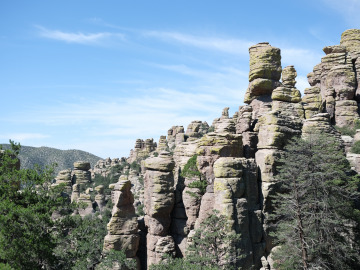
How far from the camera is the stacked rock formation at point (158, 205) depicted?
88.8 feet

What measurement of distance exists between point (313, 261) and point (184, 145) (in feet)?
51.2

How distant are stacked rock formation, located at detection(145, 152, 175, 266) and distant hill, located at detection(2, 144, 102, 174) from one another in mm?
124465

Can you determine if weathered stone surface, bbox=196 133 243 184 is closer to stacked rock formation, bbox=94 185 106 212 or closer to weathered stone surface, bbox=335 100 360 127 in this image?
weathered stone surface, bbox=335 100 360 127

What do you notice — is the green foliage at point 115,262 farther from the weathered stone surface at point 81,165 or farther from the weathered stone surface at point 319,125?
the weathered stone surface at point 81,165

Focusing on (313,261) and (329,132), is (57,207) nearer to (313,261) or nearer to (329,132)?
(313,261)

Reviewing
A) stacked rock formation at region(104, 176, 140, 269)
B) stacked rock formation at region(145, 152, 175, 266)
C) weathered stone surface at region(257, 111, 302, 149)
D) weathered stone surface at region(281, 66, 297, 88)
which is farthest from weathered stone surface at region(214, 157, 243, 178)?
weathered stone surface at region(281, 66, 297, 88)

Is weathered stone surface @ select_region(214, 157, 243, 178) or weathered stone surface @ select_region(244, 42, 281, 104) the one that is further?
weathered stone surface @ select_region(244, 42, 281, 104)

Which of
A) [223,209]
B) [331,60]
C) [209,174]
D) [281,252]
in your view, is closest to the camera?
[281,252]

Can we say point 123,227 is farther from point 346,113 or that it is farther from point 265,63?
point 346,113

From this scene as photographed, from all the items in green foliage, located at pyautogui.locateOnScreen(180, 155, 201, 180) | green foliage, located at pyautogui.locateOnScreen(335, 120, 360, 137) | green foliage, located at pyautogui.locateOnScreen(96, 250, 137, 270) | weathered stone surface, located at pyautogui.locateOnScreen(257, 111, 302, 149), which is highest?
green foliage, located at pyautogui.locateOnScreen(335, 120, 360, 137)

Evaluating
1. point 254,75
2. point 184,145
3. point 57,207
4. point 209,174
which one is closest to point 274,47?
point 254,75

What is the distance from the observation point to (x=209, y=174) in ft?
89.2

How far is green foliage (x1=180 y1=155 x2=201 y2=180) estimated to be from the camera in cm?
2748

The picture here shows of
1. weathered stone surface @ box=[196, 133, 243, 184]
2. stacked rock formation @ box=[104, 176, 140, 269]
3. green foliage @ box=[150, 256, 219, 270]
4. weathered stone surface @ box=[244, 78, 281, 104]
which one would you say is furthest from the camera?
weathered stone surface @ box=[244, 78, 281, 104]
